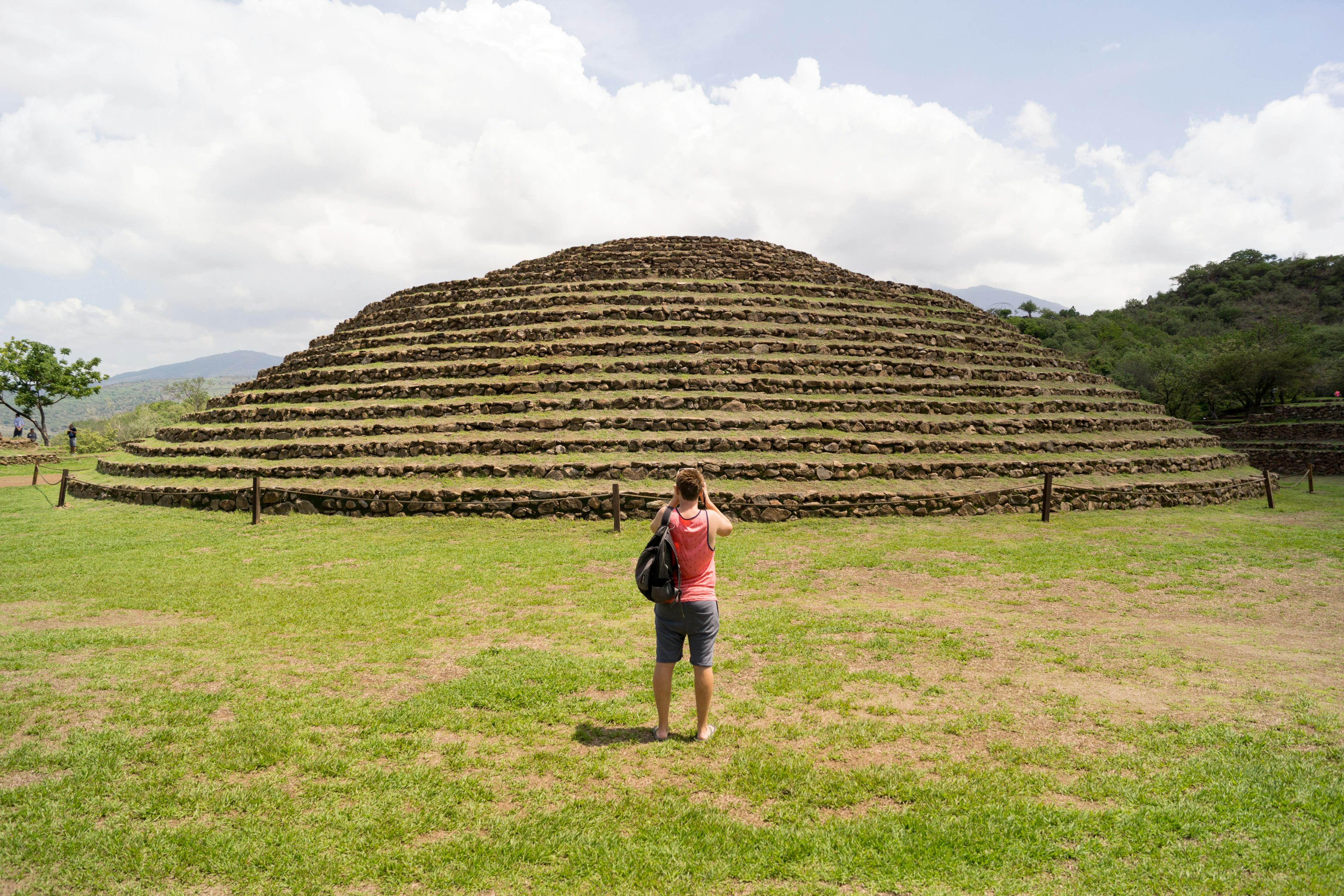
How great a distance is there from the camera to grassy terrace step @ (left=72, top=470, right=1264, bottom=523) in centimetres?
1502

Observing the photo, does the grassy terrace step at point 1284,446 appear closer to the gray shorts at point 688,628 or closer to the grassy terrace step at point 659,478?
the grassy terrace step at point 659,478

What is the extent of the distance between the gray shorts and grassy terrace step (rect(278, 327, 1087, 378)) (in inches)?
671

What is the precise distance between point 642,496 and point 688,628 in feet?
33.3

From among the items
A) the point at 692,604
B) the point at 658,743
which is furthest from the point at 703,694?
the point at 692,604

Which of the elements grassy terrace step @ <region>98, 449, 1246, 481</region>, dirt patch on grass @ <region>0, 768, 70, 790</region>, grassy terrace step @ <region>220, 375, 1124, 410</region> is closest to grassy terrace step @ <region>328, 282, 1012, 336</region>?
grassy terrace step @ <region>220, 375, 1124, 410</region>

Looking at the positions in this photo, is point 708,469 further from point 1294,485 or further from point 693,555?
point 1294,485

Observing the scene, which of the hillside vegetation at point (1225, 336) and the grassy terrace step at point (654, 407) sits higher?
the hillside vegetation at point (1225, 336)

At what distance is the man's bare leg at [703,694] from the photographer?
491cm

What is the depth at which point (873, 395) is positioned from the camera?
2039 centimetres

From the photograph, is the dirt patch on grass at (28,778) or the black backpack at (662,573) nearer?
the dirt patch on grass at (28,778)

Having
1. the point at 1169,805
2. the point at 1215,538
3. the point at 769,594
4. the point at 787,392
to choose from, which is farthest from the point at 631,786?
the point at 787,392

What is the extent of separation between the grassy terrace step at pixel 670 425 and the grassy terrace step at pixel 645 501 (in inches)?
114

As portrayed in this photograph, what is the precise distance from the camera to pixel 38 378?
42344mm

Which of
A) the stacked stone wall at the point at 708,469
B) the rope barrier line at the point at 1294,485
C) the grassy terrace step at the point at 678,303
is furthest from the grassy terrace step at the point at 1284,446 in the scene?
the stacked stone wall at the point at 708,469
